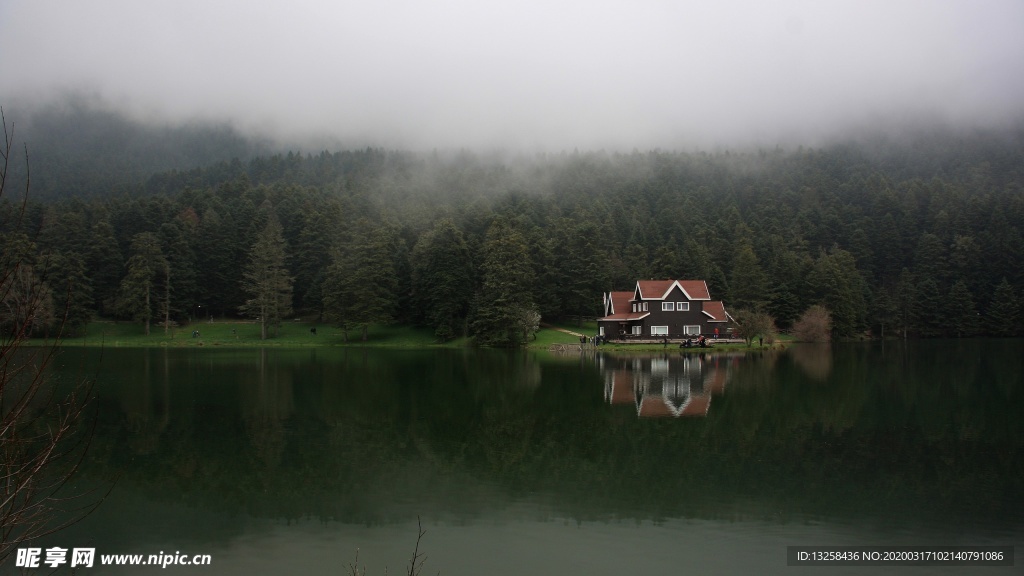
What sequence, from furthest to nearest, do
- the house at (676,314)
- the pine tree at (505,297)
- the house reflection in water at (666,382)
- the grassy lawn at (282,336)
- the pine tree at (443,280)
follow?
the pine tree at (443,280), the grassy lawn at (282,336), the house at (676,314), the pine tree at (505,297), the house reflection in water at (666,382)

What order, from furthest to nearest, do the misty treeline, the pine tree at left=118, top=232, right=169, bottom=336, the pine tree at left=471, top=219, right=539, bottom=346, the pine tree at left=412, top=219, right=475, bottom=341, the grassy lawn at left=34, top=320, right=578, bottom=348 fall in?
1. the misty treeline
2. the pine tree at left=412, top=219, right=475, bottom=341
3. the pine tree at left=118, top=232, right=169, bottom=336
4. the grassy lawn at left=34, top=320, right=578, bottom=348
5. the pine tree at left=471, top=219, right=539, bottom=346

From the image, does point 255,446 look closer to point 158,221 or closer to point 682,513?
point 682,513

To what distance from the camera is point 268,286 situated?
69.3 metres

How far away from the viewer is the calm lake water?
11.2 m

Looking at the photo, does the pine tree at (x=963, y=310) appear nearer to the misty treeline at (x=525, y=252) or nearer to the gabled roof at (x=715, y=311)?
the misty treeline at (x=525, y=252)

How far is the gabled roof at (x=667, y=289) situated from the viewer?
209ft

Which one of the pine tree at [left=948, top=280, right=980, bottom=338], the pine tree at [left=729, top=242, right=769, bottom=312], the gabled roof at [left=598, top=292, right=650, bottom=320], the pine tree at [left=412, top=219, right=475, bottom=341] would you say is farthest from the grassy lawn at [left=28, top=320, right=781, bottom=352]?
the pine tree at [left=948, top=280, right=980, bottom=338]

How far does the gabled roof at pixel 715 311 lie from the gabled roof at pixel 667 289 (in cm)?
88

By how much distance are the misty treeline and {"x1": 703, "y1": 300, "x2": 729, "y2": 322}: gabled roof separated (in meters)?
9.56

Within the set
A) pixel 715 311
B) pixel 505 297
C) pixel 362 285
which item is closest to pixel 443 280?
pixel 362 285

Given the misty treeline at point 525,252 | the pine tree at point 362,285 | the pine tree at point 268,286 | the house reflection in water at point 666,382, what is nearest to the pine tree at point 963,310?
the misty treeline at point 525,252

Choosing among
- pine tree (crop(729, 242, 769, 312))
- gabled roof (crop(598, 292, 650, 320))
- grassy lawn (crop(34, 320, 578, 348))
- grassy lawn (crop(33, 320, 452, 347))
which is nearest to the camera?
grassy lawn (crop(34, 320, 578, 348))

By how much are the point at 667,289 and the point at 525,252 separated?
48.7 feet

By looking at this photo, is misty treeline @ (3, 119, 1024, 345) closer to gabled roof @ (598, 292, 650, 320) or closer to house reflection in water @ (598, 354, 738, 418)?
gabled roof @ (598, 292, 650, 320)
